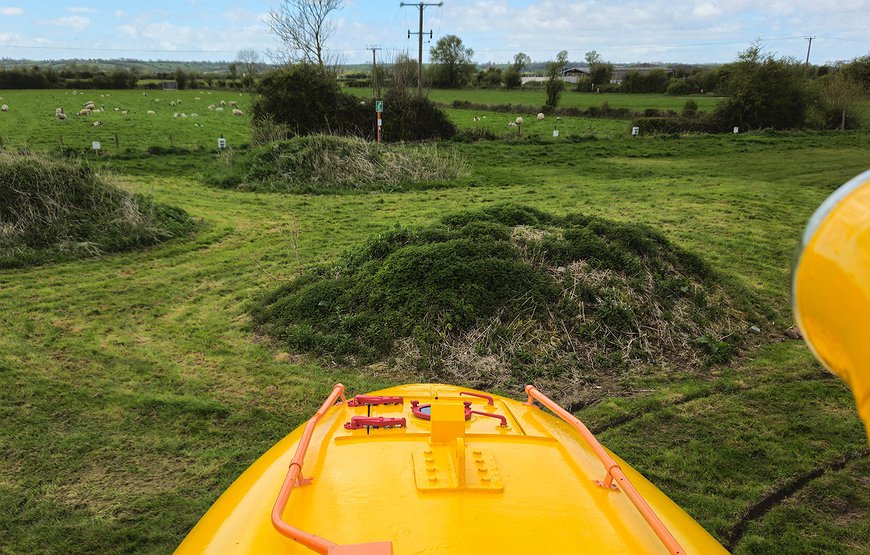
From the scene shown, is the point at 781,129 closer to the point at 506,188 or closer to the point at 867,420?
the point at 506,188

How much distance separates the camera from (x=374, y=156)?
17109mm

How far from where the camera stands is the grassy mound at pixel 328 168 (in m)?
15.9

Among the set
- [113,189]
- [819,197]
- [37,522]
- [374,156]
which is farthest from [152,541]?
[819,197]

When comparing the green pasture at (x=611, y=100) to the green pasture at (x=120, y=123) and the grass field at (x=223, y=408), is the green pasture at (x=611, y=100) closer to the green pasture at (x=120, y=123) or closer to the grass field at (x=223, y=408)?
the green pasture at (x=120, y=123)

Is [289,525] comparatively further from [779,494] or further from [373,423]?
[779,494]

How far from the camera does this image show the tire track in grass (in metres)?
3.67

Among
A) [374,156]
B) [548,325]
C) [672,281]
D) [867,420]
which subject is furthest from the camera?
[374,156]

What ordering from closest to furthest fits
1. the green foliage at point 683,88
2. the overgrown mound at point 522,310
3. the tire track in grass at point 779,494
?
1. the tire track in grass at point 779,494
2. the overgrown mound at point 522,310
3. the green foliage at point 683,88

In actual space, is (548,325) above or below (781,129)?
below

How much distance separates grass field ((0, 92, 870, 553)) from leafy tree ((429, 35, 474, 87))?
193 feet

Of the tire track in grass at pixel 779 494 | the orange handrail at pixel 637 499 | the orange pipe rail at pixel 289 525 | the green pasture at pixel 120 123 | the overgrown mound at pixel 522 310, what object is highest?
the green pasture at pixel 120 123

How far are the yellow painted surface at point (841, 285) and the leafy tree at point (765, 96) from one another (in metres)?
33.0

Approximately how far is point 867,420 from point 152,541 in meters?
4.00

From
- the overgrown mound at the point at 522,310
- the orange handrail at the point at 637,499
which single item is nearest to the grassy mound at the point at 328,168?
the overgrown mound at the point at 522,310
